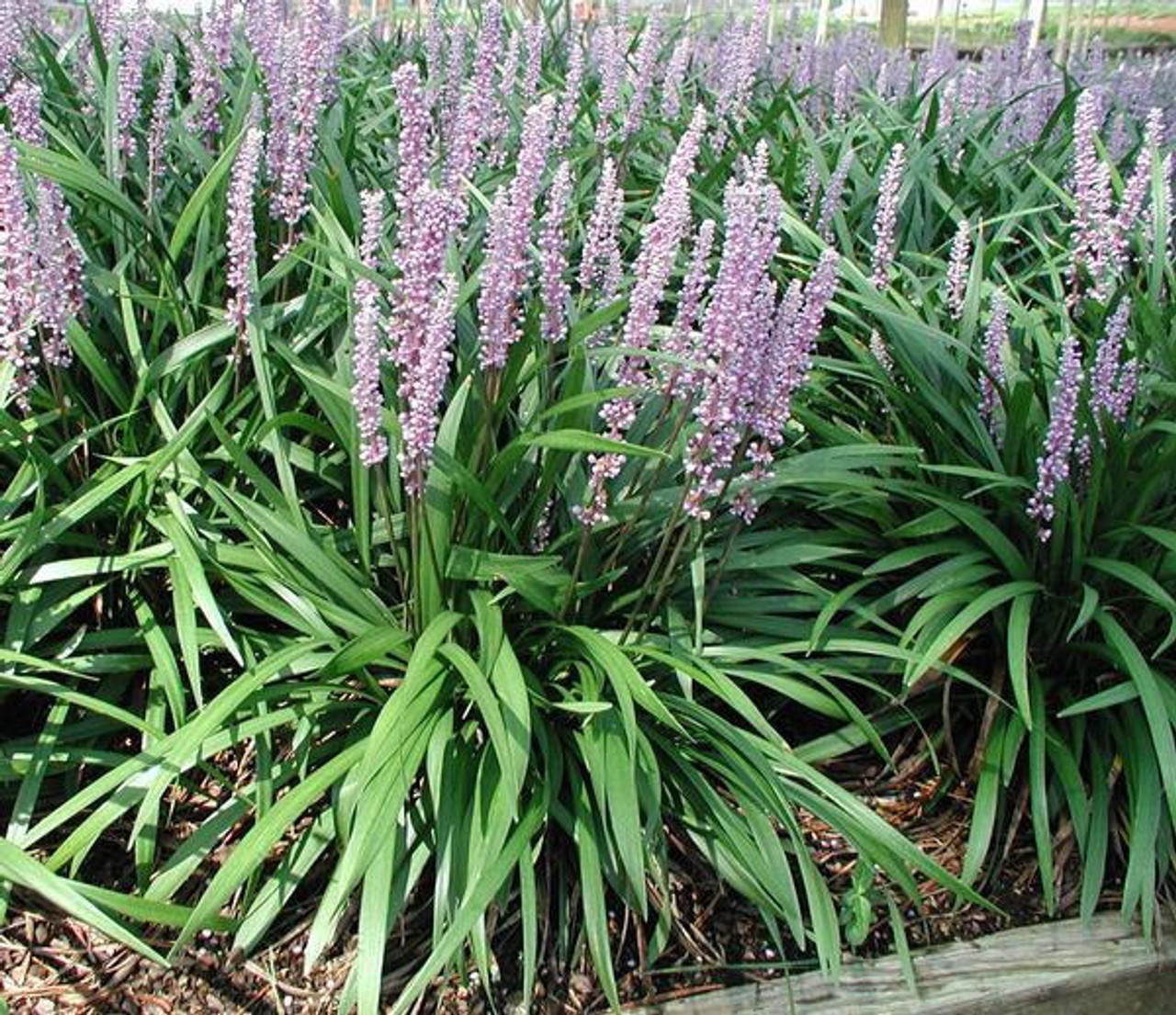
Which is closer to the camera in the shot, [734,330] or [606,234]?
[734,330]

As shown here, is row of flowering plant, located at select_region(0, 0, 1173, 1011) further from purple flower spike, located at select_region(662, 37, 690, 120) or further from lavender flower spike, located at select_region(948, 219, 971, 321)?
purple flower spike, located at select_region(662, 37, 690, 120)

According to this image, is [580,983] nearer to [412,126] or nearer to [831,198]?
[412,126]

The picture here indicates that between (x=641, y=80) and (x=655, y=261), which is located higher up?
(x=641, y=80)

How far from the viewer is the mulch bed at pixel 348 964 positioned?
2639 millimetres

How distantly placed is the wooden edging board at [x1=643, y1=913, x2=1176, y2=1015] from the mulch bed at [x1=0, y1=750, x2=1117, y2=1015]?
6cm

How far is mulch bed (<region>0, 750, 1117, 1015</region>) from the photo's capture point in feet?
8.66

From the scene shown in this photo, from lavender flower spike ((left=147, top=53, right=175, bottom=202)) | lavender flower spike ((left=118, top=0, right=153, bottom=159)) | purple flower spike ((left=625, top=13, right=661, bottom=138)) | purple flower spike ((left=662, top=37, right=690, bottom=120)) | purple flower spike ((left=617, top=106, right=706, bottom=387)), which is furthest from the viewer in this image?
purple flower spike ((left=662, top=37, right=690, bottom=120))

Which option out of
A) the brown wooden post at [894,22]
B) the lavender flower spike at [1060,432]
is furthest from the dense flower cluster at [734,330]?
the brown wooden post at [894,22]

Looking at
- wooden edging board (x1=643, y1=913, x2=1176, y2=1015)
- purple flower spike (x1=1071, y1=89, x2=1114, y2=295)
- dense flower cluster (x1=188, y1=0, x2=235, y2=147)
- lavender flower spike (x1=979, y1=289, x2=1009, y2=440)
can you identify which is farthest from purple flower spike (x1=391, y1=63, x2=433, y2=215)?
purple flower spike (x1=1071, y1=89, x2=1114, y2=295)

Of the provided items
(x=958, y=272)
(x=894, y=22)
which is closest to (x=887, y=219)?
(x=958, y=272)

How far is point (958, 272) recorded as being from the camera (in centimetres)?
358

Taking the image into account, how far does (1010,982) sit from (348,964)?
4.72 ft

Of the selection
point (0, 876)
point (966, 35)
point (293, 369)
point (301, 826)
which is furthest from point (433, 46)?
point (966, 35)

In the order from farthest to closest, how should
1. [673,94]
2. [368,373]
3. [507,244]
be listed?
[673,94], [507,244], [368,373]
